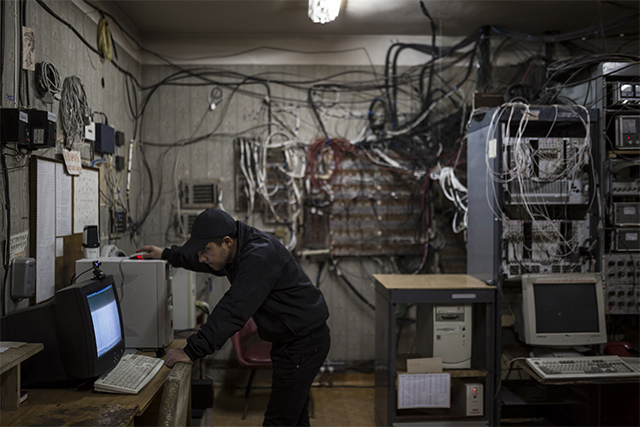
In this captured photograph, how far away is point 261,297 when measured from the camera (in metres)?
2.11

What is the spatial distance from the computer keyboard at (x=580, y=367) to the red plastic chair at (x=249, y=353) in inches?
71.5

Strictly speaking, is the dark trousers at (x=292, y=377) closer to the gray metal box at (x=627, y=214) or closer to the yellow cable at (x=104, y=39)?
A: the gray metal box at (x=627, y=214)

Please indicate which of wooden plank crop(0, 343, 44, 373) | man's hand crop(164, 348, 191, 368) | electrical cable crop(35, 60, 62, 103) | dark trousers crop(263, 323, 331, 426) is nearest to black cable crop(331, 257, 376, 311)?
dark trousers crop(263, 323, 331, 426)

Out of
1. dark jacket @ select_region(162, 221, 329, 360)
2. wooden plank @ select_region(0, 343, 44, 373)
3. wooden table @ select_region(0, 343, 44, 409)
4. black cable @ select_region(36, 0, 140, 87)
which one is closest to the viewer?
wooden plank @ select_region(0, 343, 44, 373)

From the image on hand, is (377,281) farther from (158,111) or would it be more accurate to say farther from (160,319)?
(158,111)

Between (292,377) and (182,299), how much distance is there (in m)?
1.12

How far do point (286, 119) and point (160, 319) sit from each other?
7.33 feet

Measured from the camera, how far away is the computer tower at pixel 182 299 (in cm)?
305

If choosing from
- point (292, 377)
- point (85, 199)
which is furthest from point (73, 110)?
point (292, 377)

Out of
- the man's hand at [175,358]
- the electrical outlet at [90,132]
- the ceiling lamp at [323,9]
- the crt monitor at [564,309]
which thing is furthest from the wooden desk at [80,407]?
the ceiling lamp at [323,9]

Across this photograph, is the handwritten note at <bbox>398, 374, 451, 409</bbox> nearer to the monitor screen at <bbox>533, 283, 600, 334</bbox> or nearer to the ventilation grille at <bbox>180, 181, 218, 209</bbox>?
the monitor screen at <bbox>533, 283, 600, 334</bbox>

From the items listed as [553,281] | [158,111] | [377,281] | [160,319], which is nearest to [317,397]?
[377,281]

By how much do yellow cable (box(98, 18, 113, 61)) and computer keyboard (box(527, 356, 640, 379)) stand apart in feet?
11.2

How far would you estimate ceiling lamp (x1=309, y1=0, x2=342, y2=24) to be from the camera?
3.07 meters
